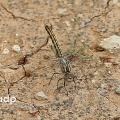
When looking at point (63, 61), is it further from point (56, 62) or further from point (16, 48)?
point (16, 48)

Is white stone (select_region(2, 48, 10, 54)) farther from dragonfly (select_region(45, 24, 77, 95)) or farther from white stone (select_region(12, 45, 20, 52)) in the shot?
dragonfly (select_region(45, 24, 77, 95))

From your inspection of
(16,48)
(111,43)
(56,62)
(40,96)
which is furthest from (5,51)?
(111,43)

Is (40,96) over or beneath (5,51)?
beneath

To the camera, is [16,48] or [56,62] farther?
[16,48]

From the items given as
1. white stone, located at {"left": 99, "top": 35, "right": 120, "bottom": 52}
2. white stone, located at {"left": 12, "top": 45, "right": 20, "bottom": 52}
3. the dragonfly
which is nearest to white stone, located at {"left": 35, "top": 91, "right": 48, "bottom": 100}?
the dragonfly

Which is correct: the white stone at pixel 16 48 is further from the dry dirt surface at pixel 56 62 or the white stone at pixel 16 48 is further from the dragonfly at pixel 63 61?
the dragonfly at pixel 63 61

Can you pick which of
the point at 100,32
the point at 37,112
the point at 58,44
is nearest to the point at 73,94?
the point at 37,112

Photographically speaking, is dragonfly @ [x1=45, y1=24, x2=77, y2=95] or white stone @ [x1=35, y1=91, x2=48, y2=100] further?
dragonfly @ [x1=45, y1=24, x2=77, y2=95]
